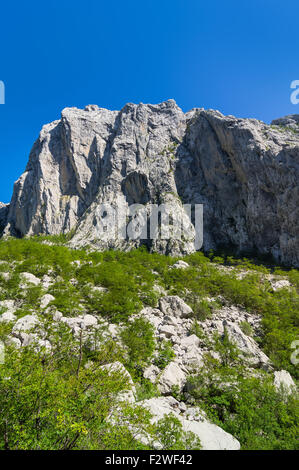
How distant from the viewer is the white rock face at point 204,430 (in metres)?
4.67

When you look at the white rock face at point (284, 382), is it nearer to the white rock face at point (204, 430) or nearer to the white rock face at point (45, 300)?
the white rock face at point (204, 430)

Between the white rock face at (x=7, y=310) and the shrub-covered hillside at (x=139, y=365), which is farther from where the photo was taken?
the white rock face at (x=7, y=310)

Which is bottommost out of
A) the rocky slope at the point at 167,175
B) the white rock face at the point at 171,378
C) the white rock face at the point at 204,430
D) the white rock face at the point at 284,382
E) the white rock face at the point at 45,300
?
the white rock face at the point at 284,382

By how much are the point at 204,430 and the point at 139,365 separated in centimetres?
311

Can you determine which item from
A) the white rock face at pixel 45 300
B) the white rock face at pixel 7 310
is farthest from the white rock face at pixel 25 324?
the white rock face at pixel 45 300

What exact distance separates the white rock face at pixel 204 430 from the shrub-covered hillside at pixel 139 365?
28 mm

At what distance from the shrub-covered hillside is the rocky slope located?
29218 mm

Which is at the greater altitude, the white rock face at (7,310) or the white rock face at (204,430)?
the white rock face at (7,310)

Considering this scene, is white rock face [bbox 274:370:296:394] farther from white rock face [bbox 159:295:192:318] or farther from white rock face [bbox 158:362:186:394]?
white rock face [bbox 159:295:192:318]

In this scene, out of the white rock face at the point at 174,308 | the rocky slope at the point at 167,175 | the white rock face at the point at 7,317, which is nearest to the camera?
the white rock face at the point at 7,317

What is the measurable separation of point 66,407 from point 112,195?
55.7 m
